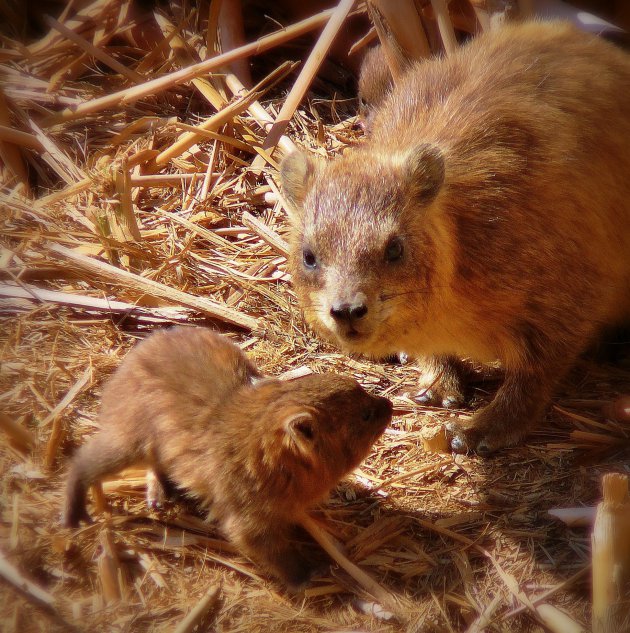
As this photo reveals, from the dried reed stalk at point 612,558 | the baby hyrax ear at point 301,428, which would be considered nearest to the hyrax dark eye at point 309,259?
the baby hyrax ear at point 301,428

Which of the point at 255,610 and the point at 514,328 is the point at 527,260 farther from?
the point at 255,610

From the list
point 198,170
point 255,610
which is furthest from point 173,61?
point 255,610

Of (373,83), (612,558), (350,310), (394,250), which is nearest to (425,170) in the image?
(394,250)

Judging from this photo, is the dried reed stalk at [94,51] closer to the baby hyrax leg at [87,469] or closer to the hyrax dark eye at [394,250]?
the hyrax dark eye at [394,250]

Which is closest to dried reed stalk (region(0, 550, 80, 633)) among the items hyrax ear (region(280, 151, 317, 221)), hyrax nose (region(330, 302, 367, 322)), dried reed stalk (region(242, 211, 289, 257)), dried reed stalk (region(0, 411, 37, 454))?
dried reed stalk (region(0, 411, 37, 454))

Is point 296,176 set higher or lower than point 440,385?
higher

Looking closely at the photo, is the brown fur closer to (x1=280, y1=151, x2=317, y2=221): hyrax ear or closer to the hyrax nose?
(x1=280, y1=151, x2=317, y2=221): hyrax ear

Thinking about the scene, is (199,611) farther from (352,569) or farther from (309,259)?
(309,259)
